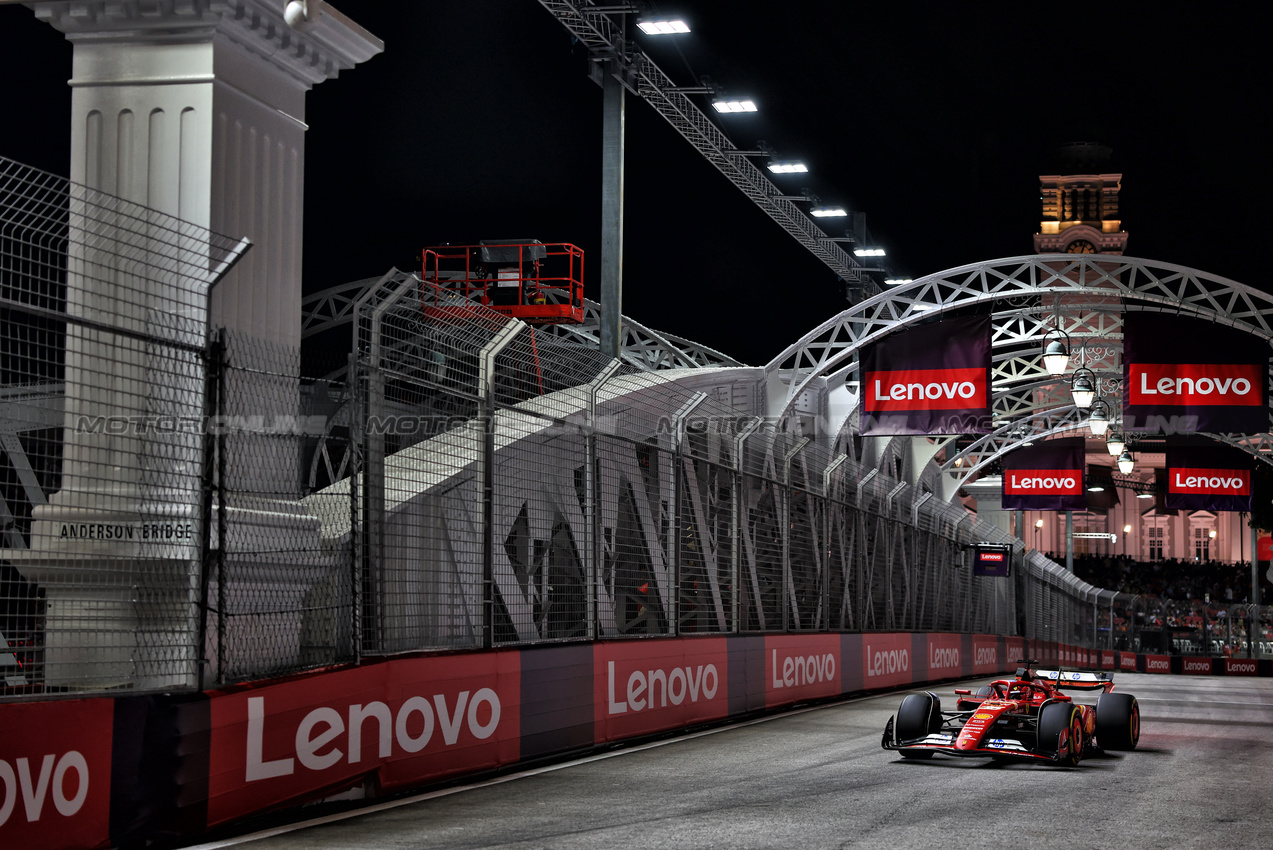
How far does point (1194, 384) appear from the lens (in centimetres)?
2156

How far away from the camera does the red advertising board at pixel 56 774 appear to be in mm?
5871

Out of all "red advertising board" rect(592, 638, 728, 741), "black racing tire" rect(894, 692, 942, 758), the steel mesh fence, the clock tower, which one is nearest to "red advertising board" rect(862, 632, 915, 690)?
the steel mesh fence

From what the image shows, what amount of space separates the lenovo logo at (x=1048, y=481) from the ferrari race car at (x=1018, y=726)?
23.9m

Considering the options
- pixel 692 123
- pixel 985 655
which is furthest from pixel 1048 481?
pixel 692 123

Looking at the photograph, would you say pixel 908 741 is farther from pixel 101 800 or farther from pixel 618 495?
pixel 101 800

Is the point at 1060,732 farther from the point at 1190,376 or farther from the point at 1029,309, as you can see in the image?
the point at 1029,309

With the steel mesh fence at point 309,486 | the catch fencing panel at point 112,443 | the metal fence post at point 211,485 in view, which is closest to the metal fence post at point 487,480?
the steel mesh fence at point 309,486

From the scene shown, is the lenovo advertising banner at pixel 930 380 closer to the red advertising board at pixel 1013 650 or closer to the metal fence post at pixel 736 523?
the metal fence post at pixel 736 523

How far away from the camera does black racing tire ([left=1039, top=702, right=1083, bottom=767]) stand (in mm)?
10195

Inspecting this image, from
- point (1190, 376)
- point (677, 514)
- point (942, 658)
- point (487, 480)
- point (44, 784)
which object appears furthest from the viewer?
point (942, 658)

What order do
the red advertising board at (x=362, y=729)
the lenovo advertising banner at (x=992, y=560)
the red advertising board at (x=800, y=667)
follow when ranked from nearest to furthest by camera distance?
the red advertising board at (x=362, y=729) → the red advertising board at (x=800, y=667) → the lenovo advertising banner at (x=992, y=560)

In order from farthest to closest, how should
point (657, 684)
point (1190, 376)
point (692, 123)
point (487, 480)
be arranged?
point (692, 123) → point (1190, 376) → point (657, 684) → point (487, 480)

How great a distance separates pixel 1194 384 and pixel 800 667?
908cm

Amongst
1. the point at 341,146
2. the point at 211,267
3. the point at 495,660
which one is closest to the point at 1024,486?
the point at 341,146
